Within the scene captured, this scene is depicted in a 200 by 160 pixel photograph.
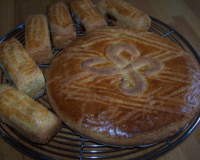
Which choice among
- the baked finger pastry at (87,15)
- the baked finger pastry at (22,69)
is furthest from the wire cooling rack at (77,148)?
the baked finger pastry at (87,15)

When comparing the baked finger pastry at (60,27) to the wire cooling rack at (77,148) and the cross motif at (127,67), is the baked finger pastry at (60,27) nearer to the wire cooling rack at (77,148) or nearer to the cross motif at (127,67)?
the cross motif at (127,67)

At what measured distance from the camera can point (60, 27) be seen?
2637 mm

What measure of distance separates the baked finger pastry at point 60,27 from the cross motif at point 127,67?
734mm

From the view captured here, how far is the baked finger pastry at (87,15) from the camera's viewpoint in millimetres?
2742

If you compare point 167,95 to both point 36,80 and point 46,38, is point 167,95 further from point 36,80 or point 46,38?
point 46,38

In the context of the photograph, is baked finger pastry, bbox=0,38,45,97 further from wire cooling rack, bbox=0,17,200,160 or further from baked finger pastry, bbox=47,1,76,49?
baked finger pastry, bbox=47,1,76,49

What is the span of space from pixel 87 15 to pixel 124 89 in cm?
146

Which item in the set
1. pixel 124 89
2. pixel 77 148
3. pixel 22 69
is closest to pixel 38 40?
pixel 22 69

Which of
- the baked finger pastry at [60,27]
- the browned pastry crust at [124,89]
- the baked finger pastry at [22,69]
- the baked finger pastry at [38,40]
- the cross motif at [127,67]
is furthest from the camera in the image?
the baked finger pastry at [60,27]

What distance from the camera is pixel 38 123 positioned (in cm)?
183

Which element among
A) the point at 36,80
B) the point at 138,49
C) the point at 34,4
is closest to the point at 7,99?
the point at 36,80

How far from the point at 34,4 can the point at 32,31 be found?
1579 millimetres

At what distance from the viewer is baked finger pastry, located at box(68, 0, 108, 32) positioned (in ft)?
9.00

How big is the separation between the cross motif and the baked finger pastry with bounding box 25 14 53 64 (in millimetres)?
683
